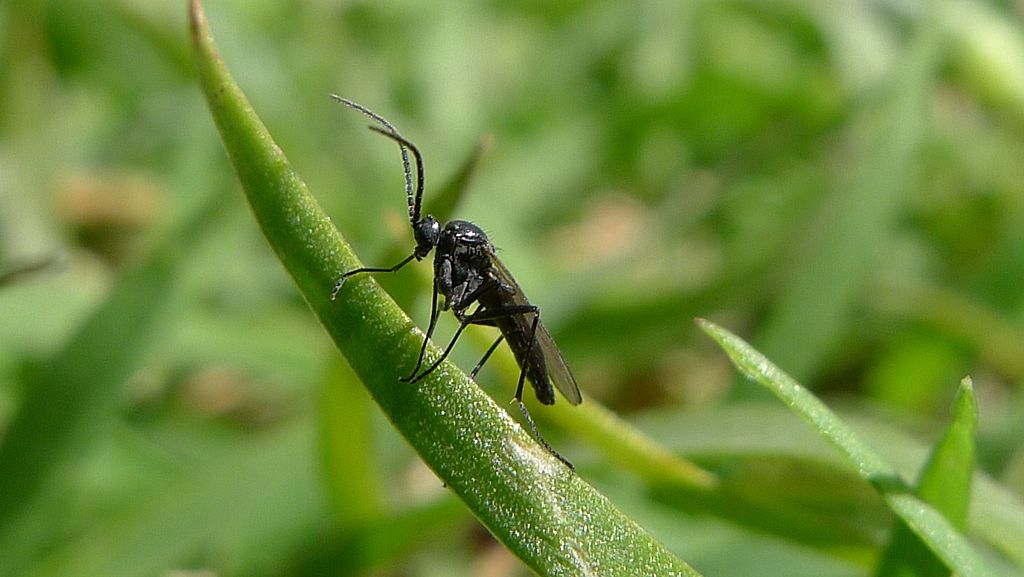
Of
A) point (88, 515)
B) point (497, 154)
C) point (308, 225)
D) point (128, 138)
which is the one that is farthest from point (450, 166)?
point (308, 225)

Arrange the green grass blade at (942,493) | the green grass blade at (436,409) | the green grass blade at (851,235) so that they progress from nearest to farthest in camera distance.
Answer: the green grass blade at (436,409)
the green grass blade at (942,493)
the green grass blade at (851,235)

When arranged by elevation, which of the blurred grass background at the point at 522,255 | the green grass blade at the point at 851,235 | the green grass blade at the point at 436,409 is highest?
the green grass blade at the point at 436,409

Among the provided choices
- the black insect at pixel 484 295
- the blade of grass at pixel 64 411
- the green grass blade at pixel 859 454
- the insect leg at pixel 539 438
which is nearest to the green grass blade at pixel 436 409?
the insect leg at pixel 539 438

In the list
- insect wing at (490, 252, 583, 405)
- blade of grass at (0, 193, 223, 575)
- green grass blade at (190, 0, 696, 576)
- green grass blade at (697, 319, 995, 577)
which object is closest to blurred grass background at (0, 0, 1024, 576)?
blade of grass at (0, 193, 223, 575)

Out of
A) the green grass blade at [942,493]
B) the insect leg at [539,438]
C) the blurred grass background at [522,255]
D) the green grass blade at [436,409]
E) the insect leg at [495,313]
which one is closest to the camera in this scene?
the green grass blade at [436,409]

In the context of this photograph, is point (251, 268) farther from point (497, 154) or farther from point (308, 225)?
point (308, 225)

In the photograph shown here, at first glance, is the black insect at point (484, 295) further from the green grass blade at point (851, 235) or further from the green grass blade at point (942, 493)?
the green grass blade at point (851, 235)

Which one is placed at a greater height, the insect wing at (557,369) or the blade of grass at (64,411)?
the insect wing at (557,369)
